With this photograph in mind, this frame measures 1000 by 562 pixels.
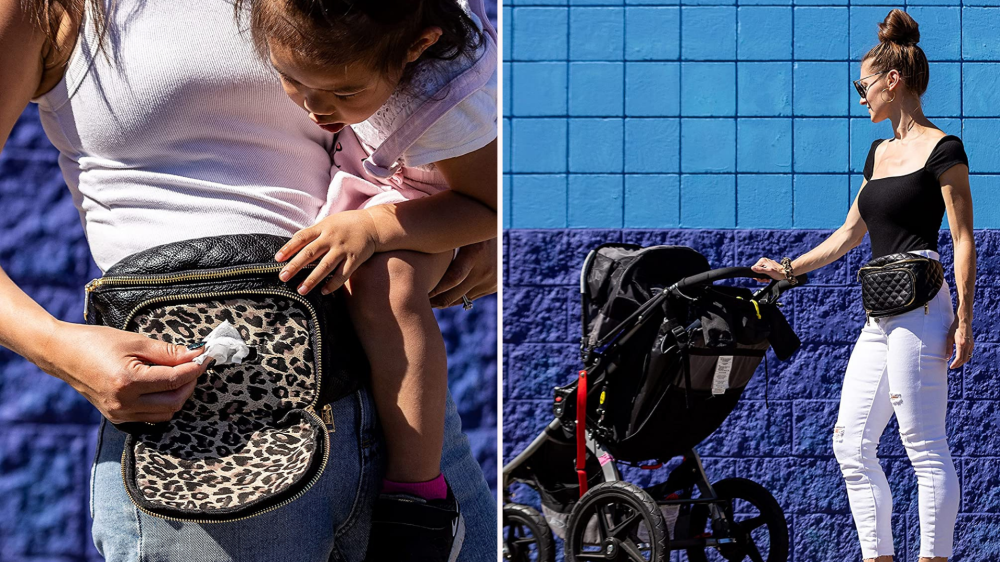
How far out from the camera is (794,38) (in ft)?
9.21

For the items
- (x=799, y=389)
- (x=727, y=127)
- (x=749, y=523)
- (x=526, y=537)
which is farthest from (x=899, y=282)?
(x=526, y=537)

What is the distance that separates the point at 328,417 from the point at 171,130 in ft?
0.98

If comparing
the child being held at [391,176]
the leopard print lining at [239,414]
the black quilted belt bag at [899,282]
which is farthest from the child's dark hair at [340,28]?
the black quilted belt bag at [899,282]

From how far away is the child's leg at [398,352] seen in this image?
0.91 metres

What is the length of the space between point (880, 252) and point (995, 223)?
50 centimetres

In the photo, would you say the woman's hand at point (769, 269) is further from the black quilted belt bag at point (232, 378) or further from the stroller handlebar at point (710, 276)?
the black quilted belt bag at point (232, 378)

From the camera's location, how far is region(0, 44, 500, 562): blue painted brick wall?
6.28ft

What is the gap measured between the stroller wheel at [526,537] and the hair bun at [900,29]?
1.78 meters

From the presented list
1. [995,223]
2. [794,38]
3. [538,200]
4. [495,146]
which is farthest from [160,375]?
[995,223]

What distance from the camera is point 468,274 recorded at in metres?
1.10

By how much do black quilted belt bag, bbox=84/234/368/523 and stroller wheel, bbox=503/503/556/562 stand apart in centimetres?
209

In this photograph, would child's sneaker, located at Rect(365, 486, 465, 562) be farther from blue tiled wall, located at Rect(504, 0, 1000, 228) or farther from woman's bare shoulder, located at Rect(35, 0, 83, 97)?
blue tiled wall, located at Rect(504, 0, 1000, 228)

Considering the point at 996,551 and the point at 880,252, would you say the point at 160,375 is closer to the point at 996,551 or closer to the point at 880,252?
the point at 880,252

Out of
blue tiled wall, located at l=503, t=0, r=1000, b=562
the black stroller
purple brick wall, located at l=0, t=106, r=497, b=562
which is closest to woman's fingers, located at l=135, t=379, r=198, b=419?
purple brick wall, located at l=0, t=106, r=497, b=562
